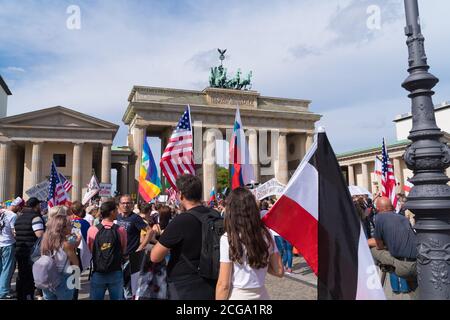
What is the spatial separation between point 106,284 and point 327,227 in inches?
135

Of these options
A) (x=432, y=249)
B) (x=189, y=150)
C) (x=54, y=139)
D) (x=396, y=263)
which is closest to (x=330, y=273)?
(x=432, y=249)

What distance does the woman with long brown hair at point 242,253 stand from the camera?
118 inches

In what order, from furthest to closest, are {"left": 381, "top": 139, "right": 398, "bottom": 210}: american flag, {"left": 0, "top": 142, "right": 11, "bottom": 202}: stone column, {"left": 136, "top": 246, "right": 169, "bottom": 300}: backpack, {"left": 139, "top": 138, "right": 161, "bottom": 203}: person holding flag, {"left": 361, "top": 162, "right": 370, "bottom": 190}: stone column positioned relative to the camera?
{"left": 361, "top": 162, "right": 370, "bottom": 190}: stone column → {"left": 0, "top": 142, "right": 11, "bottom": 202}: stone column → {"left": 381, "top": 139, "right": 398, "bottom": 210}: american flag → {"left": 139, "top": 138, "right": 161, "bottom": 203}: person holding flag → {"left": 136, "top": 246, "right": 169, "bottom": 300}: backpack

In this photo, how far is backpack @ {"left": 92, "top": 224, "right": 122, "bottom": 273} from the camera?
4.98 metres

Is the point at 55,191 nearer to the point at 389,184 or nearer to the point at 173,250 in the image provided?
the point at 173,250

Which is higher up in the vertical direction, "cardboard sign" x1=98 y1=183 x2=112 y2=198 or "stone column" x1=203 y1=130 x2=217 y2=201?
"stone column" x1=203 y1=130 x2=217 y2=201

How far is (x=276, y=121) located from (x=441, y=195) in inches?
1850

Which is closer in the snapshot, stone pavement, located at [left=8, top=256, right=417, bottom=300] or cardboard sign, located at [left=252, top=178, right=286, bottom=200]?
stone pavement, located at [left=8, top=256, right=417, bottom=300]

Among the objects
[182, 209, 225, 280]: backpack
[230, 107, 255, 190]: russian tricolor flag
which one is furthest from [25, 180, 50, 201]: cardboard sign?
[182, 209, 225, 280]: backpack

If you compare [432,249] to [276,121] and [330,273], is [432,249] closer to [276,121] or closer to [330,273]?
[330,273]

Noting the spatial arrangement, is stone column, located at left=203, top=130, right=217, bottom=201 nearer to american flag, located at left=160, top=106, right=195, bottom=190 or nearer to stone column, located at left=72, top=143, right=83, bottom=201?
stone column, located at left=72, top=143, right=83, bottom=201

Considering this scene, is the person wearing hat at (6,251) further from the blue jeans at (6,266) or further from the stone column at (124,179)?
the stone column at (124,179)

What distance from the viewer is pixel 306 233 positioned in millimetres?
3324

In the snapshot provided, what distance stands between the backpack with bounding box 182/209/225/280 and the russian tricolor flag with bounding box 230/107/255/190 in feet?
15.9
